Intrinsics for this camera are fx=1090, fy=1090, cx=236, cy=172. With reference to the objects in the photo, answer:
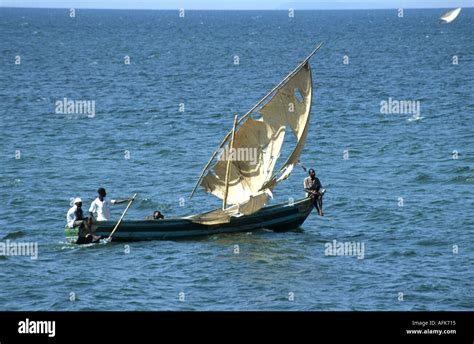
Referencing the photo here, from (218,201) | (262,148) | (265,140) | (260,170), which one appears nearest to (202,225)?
(260,170)

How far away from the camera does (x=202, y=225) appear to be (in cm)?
4097

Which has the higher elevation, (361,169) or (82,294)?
(361,169)

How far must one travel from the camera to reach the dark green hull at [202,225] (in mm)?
39531

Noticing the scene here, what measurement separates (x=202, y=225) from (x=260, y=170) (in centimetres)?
378

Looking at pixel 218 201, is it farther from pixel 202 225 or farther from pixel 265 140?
pixel 202 225

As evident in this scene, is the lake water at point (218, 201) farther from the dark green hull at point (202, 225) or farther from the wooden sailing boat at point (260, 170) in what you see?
the wooden sailing boat at point (260, 170)

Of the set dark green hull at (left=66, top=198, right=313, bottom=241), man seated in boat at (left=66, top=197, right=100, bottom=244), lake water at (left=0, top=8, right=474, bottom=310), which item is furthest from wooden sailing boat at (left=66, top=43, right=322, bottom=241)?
man seated in boat at (left=66, top=197, right=100, bottom=244)

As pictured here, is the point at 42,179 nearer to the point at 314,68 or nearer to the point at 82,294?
the point at 82,294

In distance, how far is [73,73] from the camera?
118688 millimetres

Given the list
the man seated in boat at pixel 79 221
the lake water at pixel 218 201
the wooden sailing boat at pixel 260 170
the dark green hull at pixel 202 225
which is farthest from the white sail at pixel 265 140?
the man seated in boat at pixel 79 221

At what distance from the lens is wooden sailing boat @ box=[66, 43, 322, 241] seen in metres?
41.4

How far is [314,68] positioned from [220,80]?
18.6 m

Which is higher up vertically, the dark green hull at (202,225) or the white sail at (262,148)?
the white sail at (262,148)
